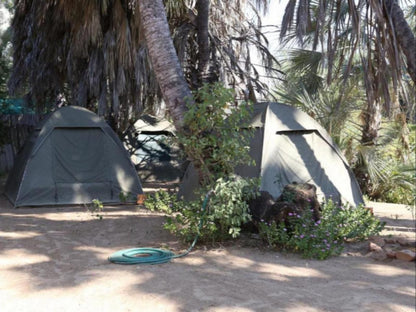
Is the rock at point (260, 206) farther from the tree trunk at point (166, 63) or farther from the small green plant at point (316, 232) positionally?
the tree trunk at point (166, 63)

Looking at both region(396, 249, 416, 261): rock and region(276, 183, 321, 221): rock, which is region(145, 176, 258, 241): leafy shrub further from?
region(396, 249, 416, 261): rock

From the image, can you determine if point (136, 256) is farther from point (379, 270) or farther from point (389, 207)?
point (389, 207)

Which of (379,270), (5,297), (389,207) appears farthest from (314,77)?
(5,297)

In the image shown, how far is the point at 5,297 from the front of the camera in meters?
3.84

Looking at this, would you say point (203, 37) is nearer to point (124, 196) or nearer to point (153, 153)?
point (124, 196)

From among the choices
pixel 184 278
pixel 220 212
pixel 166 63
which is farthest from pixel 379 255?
pixel 166 63

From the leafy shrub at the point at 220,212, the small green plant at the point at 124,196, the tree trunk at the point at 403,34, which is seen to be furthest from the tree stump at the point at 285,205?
the small green plant at the point at 124,196

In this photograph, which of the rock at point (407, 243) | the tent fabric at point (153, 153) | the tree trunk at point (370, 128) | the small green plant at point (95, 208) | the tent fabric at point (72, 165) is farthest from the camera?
the tent fabric at point (153, 153)

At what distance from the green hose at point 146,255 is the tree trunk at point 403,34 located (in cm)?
320

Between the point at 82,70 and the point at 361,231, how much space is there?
8372mm

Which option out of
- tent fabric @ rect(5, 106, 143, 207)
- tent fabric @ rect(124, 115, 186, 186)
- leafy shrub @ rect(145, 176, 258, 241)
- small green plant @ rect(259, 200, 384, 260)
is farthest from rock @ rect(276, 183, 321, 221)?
tent fabric @ rect(124, 115, 186, 186)

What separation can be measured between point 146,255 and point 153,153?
A: 35.8 ft

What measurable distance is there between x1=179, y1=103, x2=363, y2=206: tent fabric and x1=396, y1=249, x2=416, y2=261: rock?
233cm

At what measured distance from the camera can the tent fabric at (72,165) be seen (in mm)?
8836
